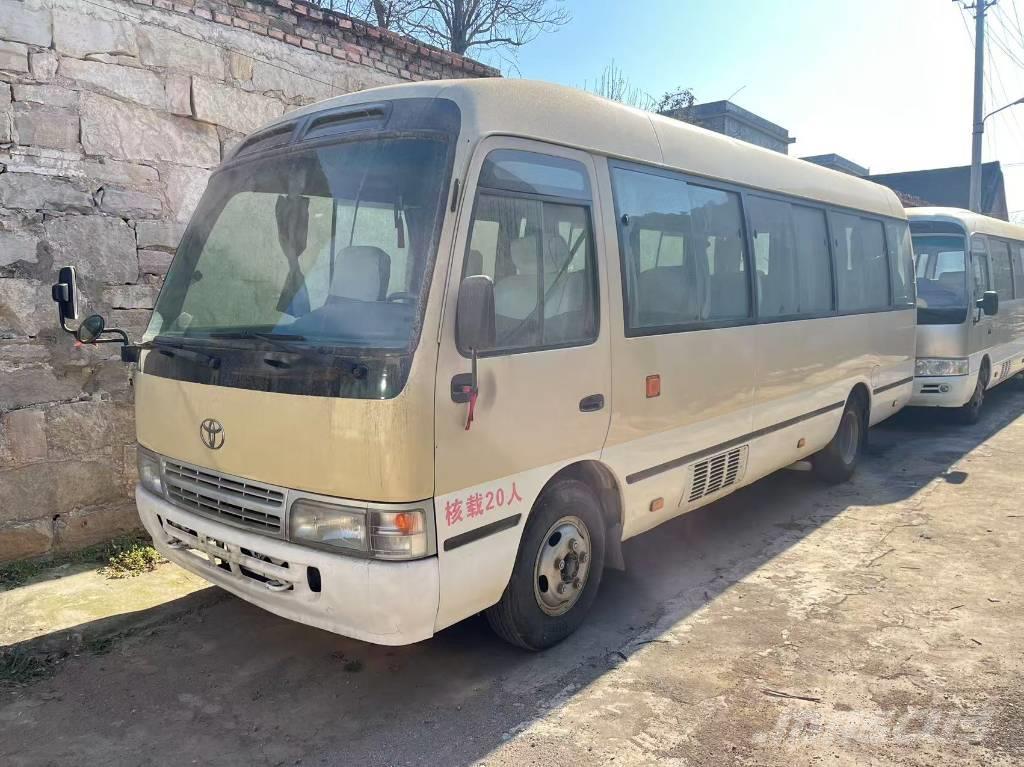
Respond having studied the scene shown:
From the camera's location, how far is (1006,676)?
379 cm

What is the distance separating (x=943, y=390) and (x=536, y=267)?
7.84 metres

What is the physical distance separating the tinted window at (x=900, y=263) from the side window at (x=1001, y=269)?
10.00ft

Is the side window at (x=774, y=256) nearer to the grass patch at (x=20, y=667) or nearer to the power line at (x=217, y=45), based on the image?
the power line at (x=217, y=45)

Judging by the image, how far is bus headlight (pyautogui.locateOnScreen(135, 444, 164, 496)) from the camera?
13.2 feet

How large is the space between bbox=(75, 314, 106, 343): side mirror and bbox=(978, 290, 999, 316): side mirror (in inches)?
389

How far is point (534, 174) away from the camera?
3.72m

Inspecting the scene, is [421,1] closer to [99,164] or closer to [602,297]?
[99,164]

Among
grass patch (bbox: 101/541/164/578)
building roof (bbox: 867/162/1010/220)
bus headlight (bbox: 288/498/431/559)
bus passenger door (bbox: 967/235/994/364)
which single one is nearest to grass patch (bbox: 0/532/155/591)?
grass patch (bbox: 101/541/164/578)

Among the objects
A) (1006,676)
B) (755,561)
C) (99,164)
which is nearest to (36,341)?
(99,164)

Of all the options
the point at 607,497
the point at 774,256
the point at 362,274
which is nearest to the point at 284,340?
the point at 362,274

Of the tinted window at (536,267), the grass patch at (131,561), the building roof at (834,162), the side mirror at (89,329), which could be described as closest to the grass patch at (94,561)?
the grass patch at (131,561)

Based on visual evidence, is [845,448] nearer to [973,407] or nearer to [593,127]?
[973,407]

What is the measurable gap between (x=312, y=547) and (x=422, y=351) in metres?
0.93

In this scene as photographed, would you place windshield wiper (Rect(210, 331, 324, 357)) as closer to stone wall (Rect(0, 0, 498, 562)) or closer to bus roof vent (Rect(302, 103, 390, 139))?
bus roof vent (Rect(302, 103, 390, 139))
